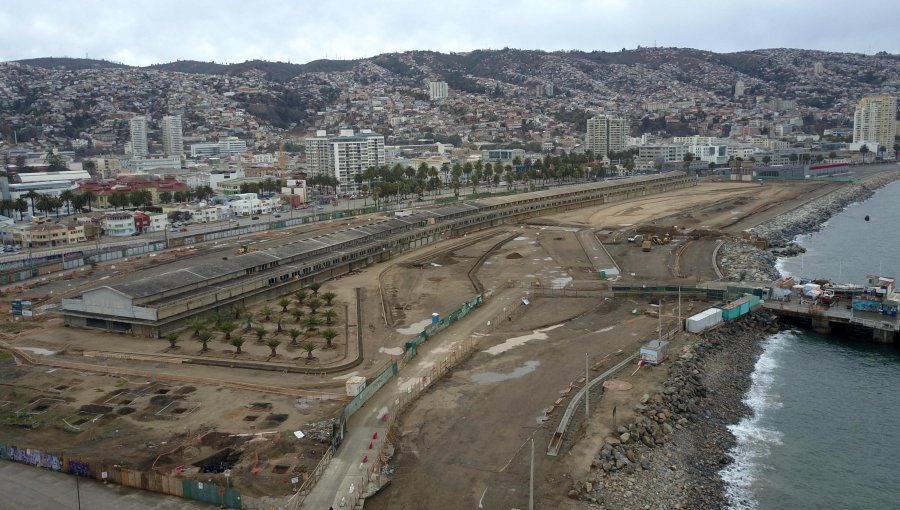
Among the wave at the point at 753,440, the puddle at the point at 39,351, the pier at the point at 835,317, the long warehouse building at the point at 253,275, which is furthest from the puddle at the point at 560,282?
the puddle at the point at 39,351

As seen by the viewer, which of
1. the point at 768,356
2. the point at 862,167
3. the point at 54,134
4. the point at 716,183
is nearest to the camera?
the point at 768,356

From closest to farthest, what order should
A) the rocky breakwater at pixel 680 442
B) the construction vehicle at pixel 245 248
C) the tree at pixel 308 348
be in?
the rocky breakwater at pixel 680 442, the tree at pixel 308 348, the construction vehicle at pixel 245 248

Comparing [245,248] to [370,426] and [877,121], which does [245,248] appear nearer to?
[370,426]

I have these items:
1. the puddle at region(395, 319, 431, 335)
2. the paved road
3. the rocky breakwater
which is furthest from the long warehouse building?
the rocky breakwater

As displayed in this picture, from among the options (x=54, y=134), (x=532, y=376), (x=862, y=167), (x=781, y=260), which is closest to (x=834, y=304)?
(x=781, y=260)

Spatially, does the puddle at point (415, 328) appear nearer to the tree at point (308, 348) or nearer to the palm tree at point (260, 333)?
the tree at point (308, 348)

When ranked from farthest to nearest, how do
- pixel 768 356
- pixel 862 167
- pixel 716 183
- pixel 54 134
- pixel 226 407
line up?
pixel 54 134 → pixel 862 167 → pixel 716 183 → pixel 768 356 → pixel 226 407

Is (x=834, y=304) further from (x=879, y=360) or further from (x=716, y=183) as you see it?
(x=716, y=183)
